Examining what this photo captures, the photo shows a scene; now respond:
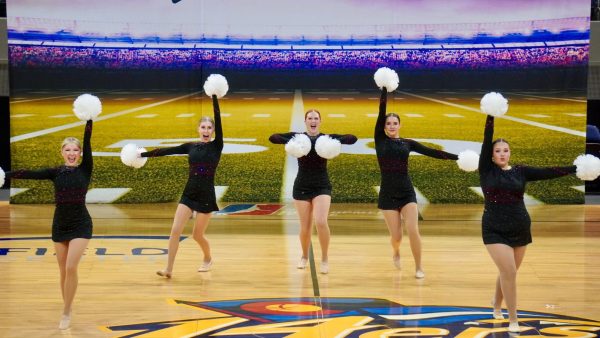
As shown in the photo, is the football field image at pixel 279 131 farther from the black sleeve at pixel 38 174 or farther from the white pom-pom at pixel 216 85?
the black sleeve at pixel 38 174

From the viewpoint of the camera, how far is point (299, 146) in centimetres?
777

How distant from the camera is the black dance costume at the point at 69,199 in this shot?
641cm

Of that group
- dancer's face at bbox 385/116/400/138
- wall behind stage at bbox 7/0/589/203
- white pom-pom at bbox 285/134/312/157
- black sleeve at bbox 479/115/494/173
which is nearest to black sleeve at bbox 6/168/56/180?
white pom-pom at bbox 285/134/312/157

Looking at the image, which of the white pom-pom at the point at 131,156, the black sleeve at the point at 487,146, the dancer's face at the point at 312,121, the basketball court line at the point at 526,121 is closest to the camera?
the black sleeve at the point at 487,146

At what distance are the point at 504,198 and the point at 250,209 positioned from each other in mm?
6148

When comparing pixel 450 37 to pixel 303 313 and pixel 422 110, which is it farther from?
pixel 303 313

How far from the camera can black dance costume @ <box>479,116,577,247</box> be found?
20.1 ft

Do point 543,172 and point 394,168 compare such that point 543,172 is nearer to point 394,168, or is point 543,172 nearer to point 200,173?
point 394,168

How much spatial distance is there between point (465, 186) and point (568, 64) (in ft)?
7.30

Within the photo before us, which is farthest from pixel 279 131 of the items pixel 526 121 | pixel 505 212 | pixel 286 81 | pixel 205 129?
pixel 505 212

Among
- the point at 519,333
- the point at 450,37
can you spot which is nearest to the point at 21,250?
the point at 519,333

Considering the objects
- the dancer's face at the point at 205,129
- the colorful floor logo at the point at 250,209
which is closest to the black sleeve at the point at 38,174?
the dancer's face at the point at 205,129

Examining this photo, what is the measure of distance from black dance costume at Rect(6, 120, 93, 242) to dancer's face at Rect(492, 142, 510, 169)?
2.99 metres

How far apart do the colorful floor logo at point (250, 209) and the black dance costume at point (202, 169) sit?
368 cm
